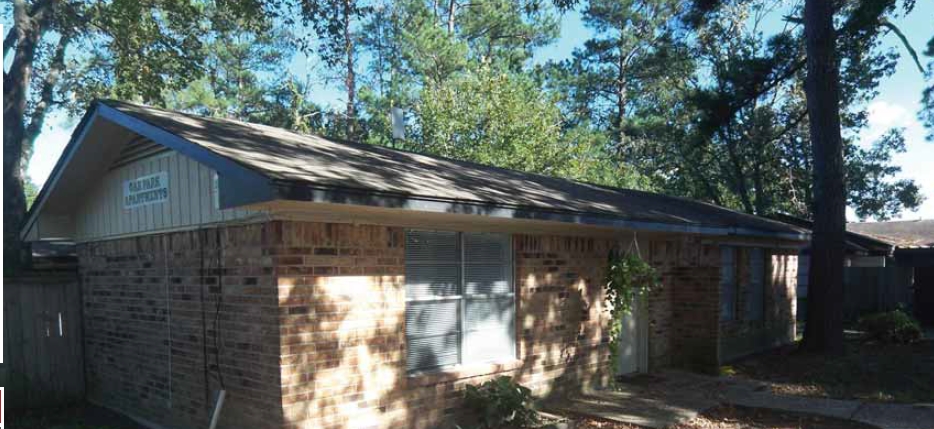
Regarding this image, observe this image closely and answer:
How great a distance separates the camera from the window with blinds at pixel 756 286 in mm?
12586

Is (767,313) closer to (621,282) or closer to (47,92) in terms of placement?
(621,282)

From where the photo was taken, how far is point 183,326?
6699mm

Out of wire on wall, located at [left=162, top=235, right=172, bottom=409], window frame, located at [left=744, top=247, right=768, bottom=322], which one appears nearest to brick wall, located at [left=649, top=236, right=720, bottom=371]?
window frame, located at [left=744, top=247, right=768, bottom=322]

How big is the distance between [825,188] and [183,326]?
10873mm

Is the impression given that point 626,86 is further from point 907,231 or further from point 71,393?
point 71,393

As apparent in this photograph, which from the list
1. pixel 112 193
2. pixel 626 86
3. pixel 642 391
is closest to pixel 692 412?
pixel 642 391

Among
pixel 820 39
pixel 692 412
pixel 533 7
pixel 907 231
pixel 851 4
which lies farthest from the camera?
pixel 907 231

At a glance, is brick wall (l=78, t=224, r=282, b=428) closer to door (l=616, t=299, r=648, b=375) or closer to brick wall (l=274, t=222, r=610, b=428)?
brick wall (l=274, t=222, r=610, b=428)

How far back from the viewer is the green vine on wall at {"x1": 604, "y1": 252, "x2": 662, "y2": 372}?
28.6ft

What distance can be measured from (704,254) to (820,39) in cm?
474

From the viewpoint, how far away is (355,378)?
5965 millimetres

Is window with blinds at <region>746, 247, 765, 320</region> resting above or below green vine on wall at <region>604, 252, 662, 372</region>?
below

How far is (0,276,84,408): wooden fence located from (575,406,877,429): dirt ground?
246 inches

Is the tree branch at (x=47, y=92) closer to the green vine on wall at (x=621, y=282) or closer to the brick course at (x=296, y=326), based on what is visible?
the brick course at (x=296, y=326)
